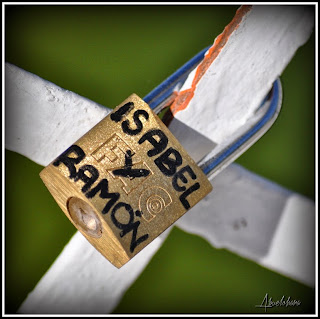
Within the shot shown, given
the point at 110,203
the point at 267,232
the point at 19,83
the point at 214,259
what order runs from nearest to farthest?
the point at 110,203 < the point at 19,83 < the point at 267,232 < the point at 214,259

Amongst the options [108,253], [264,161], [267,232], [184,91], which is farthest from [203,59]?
[264,161]

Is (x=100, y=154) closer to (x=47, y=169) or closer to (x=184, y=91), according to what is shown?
(x=47, y=169)

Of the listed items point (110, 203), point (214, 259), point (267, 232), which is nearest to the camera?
point (110, 203)

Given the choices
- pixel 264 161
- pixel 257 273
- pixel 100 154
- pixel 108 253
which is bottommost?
pixel 257 273

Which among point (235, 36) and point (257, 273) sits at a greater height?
point (235, 36)

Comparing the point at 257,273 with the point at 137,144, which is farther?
the point at 257,273
